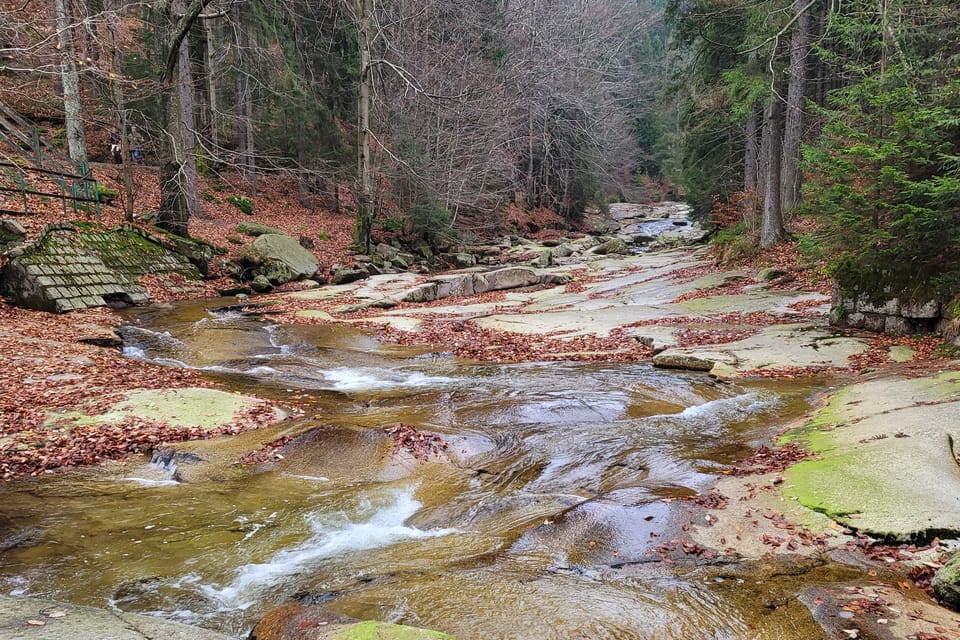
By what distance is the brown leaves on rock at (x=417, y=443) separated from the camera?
6219 mm

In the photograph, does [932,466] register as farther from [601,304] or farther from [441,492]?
[601,304]

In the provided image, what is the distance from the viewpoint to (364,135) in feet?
73.6

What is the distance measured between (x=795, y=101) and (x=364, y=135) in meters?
14.9

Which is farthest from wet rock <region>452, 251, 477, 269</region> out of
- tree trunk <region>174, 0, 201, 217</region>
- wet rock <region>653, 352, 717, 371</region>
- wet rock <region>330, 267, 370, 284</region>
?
wet rock <region>653, 352, 717, 371</region>

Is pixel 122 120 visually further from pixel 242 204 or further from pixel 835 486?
pixel 835 486

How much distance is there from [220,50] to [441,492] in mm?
28104

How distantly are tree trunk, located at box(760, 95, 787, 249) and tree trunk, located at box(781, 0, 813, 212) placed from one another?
0.46 m

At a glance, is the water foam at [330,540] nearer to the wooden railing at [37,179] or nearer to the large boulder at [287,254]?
the wooden railing at [37,179]

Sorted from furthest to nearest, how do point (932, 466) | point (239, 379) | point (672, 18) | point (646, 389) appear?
point (672, 18) < point (239, 379) < point (646, 389) < point (932, 466)

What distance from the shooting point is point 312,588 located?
3771 millimetres

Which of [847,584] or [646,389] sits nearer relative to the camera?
[847,584]

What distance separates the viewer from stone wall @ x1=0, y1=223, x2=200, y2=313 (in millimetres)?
12391

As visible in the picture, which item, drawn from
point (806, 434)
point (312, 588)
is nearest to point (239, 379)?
point (312, 588)

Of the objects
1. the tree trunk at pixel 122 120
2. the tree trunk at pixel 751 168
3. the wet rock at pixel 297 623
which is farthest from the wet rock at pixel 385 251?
the wet rock at pixel 297 623
